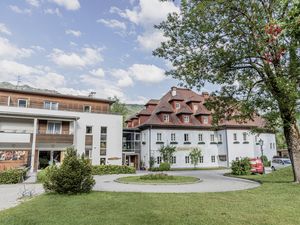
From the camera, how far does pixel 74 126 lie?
28422mm

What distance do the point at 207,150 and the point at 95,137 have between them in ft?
61.6

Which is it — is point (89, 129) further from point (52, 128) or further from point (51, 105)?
point (51, 105)

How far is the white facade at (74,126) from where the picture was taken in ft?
84.0

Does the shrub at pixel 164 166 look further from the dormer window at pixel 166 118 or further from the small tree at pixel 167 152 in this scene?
the dormer window at pixel 166 118

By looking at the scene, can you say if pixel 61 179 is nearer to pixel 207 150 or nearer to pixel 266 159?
pixel 207 150

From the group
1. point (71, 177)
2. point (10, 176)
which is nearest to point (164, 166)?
point (10, 176)

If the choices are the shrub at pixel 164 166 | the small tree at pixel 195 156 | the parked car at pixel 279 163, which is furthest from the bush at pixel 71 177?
the small tree at pixel 195 156

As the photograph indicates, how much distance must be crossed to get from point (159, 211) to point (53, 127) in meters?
24.3

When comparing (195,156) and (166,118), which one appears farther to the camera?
(166,118)

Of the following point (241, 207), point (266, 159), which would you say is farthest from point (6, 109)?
point (266, 159)

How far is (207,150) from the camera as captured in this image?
3819 cm

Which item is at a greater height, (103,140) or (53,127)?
(53,127)

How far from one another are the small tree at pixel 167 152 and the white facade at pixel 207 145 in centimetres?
84

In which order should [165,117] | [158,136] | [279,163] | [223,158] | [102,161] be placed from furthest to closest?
[223,158] → [165,117] → [158,136] → [102,161] → [279,163]
